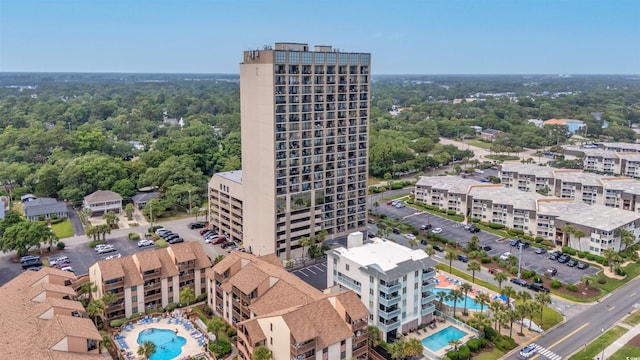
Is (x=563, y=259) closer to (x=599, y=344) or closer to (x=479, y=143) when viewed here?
(x=599, y=344)

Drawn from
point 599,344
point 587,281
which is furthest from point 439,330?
point 587,281

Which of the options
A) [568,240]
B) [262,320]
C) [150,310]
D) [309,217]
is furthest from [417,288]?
[568,240]

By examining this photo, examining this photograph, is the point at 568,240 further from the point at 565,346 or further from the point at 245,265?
the point at 245,265

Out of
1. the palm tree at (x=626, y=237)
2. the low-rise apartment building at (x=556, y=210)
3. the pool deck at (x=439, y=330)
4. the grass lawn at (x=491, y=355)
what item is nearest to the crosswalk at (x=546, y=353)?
the grass lawn at (x=491, y=355)

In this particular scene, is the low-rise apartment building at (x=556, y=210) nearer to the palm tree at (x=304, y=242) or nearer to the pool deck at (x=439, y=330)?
the pool deck at (x=439, y=330)

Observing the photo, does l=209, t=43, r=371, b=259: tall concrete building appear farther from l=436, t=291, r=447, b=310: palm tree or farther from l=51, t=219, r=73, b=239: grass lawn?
l=51, t=219, r=73, b=239: grass lawn
